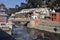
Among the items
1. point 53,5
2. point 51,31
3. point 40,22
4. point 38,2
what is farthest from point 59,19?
point 38,2

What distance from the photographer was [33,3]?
32.4 meters

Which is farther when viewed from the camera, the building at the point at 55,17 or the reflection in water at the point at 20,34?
the building at the point at 55,17

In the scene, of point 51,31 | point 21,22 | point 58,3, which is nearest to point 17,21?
point 21,22

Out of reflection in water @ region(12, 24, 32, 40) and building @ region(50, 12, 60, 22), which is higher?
building @ region(50, 12, 60, 22)

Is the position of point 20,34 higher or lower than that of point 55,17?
lower

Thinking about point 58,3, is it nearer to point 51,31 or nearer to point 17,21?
point 17,21

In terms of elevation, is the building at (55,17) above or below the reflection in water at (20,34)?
above

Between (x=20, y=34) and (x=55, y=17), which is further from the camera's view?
(x=55, y=17)

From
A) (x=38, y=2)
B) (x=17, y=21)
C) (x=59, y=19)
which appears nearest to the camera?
(x=59, y=19)

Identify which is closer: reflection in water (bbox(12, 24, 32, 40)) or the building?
reflection in water (bbox(12, 24, 32, 40))

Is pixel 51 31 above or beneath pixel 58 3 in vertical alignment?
beneath

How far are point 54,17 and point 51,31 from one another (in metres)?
3.92

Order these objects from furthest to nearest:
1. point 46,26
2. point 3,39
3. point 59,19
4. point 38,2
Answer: point 38,2 < point 59,19 < point 46,26 < point 3,39

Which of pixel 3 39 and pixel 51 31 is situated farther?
pixel 51 31
